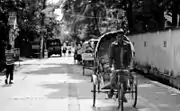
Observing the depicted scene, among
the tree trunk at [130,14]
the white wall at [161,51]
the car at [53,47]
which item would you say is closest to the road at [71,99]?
the white wall at [161,51]

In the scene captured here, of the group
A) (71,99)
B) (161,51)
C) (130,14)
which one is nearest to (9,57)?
(71,99)

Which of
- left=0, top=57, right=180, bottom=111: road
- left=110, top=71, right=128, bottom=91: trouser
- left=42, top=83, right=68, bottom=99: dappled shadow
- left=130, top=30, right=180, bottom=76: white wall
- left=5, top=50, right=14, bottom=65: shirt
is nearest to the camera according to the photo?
left=110, top=71, right=128, bottom=91: trouser

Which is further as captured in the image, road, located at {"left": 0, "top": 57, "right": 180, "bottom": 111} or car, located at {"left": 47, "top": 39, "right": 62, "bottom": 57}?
car, located at {"left": 47, "top": 39, "right": 62, "bottom": 57}

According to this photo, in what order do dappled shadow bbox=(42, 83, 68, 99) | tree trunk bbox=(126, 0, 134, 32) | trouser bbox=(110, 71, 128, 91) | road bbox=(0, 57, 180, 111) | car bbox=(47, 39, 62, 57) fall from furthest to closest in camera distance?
car bbox=(47, 39, 62, 57) < tree trunk bbox=(126, 0, 134, 32) < dappled shadow bbox=(42, 83, 68, 99) < road bbox=(0, 57, 180, 111) < trouser bbox=(110, 71, 128, 91)

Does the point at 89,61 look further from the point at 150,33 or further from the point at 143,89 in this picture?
the point at 143,89

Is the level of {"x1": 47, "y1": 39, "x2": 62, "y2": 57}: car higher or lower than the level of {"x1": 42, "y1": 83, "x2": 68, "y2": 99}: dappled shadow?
higher

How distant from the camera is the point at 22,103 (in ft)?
34.6

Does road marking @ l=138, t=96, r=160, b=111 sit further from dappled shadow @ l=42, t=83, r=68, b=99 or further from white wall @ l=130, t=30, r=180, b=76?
white wall @ l=130, t=30, r=180, b=76

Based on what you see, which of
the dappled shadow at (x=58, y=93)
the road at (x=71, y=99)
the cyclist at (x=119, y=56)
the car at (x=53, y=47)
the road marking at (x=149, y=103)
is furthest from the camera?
the car at (x=53, y=47)

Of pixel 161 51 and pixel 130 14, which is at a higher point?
pixel 130 14

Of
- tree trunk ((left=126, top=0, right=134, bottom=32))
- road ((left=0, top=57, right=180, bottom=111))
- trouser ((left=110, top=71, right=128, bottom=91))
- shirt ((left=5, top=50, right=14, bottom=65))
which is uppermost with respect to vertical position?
tree trunk ((left=126, top=0, right=134, bottom=32))

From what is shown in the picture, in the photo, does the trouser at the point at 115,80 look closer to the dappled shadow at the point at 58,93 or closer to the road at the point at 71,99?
the road at the point at 71,99

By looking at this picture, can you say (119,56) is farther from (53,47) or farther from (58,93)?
(53,47)

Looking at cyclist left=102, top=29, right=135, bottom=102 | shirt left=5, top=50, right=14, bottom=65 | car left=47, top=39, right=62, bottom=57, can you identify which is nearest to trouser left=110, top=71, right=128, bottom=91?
cyclist left=102, top=29, right=135, bottom=102
